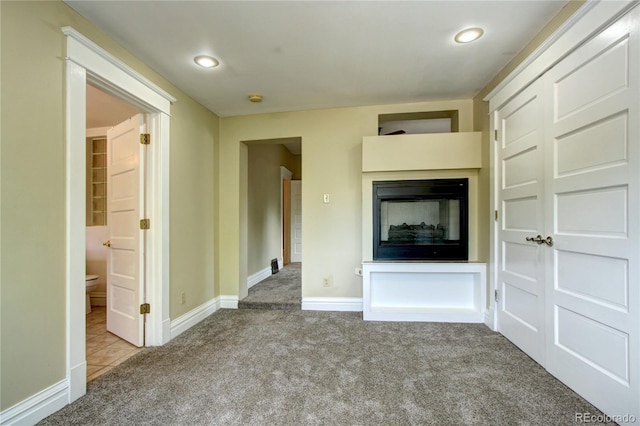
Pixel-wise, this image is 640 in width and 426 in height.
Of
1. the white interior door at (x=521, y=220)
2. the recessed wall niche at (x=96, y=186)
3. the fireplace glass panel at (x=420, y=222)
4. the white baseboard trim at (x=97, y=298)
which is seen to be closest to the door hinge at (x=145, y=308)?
the white baseboard trim at (x=97, y=298)

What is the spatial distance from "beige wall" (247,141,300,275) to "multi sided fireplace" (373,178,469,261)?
2.02m

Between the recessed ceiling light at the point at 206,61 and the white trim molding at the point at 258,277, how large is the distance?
288 cm

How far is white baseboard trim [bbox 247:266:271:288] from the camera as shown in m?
4.09

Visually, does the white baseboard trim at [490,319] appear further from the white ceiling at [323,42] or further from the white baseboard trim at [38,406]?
the white baseboard trim at [38,406]

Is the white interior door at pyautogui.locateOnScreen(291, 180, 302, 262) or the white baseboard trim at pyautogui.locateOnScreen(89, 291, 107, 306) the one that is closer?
the white baseboard trim at pyautogui.locateOnScreen(89, 291, 107, 306)

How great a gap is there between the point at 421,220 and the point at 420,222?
25 millimetres

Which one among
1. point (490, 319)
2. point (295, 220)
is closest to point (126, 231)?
point (490, 319)

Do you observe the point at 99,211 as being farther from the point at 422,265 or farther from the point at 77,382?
the point at 422,265

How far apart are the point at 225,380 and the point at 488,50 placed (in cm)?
312

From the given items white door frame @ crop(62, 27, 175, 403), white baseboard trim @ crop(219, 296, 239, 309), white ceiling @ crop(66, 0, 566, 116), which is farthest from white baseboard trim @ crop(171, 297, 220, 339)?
white ceiling @ crop(66, 0, 566, 116)

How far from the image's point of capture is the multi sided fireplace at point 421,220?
2.86 m

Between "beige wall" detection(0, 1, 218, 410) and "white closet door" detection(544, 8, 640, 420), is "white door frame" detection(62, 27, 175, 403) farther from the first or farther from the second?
"white closet door" detection(544, 8, 640, 420)

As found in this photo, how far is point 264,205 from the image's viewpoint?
15.6 ft

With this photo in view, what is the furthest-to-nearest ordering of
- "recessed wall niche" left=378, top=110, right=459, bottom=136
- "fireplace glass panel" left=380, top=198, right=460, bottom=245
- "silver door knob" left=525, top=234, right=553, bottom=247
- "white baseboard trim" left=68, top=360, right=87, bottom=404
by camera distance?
"recessed wall niche" left=378, top=110, right=459, bottom=136
"fireplace glass panel" left=380, top=198, right=460, bottom=245
"silver door knob" left=525, top=234, right=553, bottom=247
"white baseboard trim" left=68, top=360, right=87, bottom=404
